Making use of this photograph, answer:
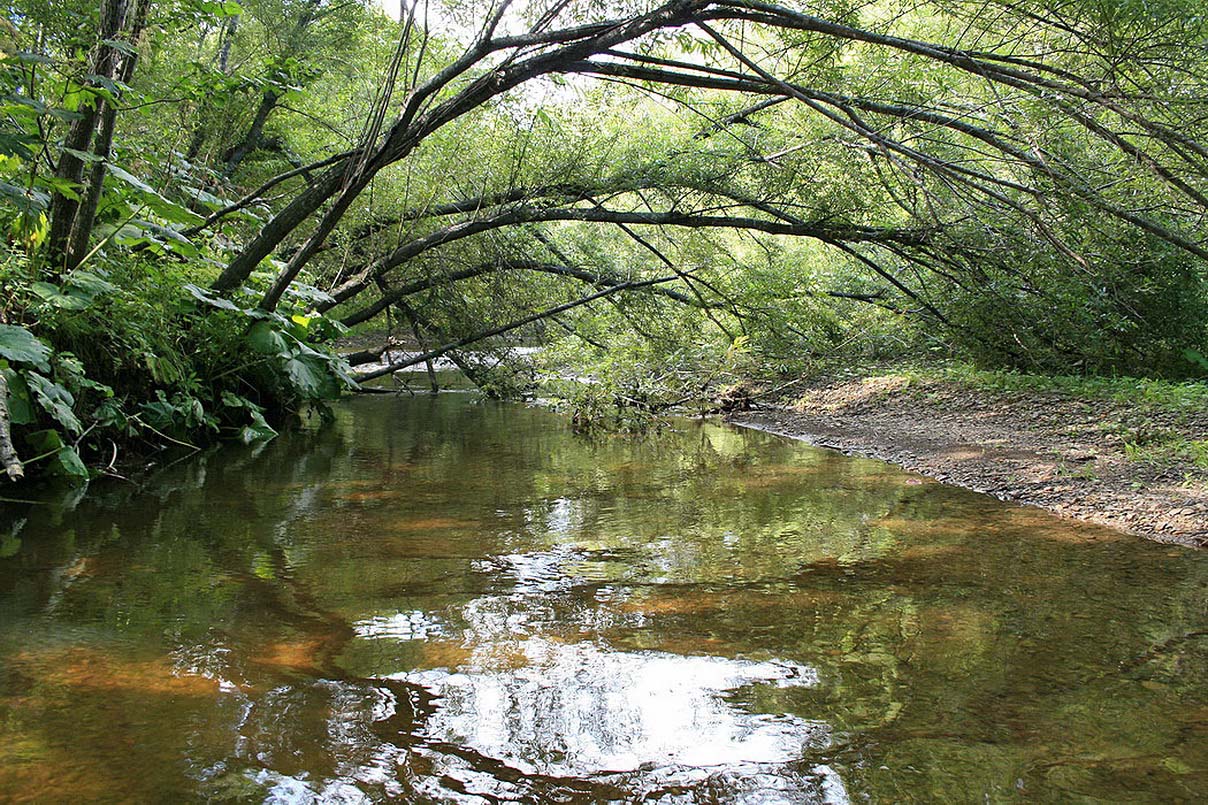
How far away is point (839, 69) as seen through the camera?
6035 mm

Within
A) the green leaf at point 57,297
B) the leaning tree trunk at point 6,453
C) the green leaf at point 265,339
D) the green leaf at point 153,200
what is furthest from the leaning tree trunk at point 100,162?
the leaning tree trunk at point 6,453

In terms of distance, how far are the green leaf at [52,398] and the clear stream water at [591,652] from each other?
1.41 feet

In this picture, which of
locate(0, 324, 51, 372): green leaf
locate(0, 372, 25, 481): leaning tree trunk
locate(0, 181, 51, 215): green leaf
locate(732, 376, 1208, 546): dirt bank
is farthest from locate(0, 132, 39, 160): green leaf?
locate(732, 376, 1208, 546): dirt bank

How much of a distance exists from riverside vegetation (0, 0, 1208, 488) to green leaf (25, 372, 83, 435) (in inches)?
0.8

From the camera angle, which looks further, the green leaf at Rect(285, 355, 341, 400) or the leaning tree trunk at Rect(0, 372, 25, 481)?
the green leaf at Rect(285, 355, 341, 400)

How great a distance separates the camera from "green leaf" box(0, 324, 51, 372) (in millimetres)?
3848

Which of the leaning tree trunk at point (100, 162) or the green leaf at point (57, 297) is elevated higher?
the leaning tree trunk at point (100, 162)

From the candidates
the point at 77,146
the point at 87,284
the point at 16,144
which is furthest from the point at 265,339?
the point at 16,144

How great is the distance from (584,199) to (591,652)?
589 cm

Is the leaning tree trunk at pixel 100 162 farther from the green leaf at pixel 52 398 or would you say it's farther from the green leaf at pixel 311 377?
the green leaf at pixel 311 377

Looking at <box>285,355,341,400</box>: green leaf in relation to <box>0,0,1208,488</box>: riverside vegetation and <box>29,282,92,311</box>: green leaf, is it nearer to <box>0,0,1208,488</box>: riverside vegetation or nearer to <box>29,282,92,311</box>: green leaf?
<box>0,0,1208,488</box>: riverside vegetation

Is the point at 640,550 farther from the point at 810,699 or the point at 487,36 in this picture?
the point at 487,36

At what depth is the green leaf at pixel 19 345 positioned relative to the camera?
12.6 feet

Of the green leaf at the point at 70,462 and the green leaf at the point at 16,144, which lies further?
the green leaf at the point at 70,462
